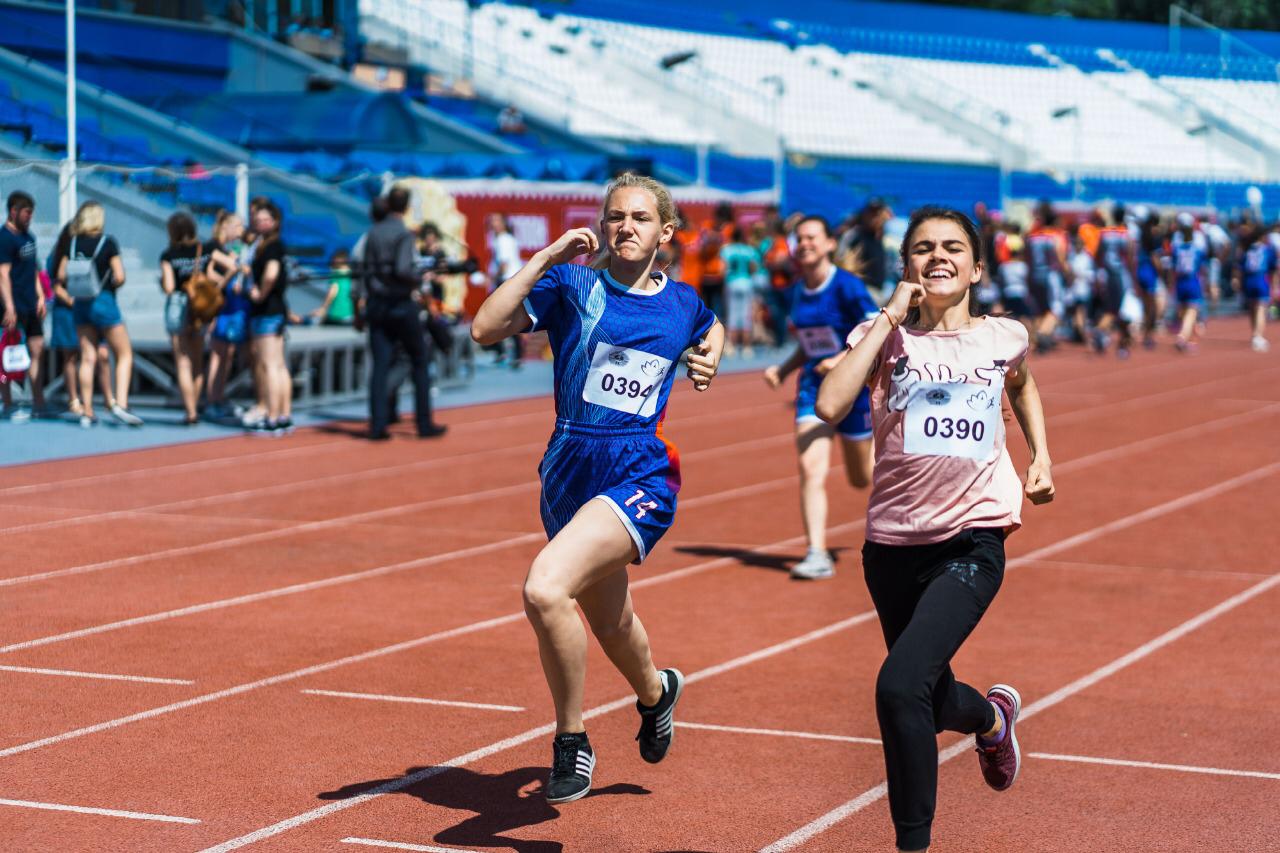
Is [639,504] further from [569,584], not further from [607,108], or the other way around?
[607,108]

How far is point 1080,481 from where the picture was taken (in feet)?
46.1

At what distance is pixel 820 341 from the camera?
32.9 feet

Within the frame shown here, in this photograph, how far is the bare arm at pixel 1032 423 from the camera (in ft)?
16.5

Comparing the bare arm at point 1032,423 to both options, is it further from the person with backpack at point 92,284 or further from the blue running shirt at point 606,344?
the person with backpack at point 92,284

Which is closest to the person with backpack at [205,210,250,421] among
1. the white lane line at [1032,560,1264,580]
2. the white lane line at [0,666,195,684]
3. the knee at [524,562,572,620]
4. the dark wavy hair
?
the white lane line at [1032,560,1264,580]

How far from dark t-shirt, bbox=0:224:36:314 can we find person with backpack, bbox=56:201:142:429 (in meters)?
0.24

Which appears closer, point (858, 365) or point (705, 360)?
point (858, 365)

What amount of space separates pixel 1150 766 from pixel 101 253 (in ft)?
38.5

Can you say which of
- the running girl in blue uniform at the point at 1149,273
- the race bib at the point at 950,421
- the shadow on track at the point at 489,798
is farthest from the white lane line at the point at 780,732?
the running girl in blue uniform at the point at 1149,273

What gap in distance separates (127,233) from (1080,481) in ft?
41.2

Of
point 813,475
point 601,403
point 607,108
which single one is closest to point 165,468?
point 813,475

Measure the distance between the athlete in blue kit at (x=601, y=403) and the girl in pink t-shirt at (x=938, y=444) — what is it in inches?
27.8

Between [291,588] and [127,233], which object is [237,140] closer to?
[127,233]

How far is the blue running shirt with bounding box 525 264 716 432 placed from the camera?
17.9 ft
